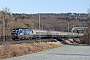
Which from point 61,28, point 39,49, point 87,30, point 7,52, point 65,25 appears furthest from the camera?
point 65,25

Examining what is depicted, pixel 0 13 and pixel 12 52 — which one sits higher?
pixel 0 13

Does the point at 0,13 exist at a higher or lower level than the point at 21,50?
higher

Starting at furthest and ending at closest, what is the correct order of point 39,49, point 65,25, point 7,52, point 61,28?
point 65,25 < point 61,28 < point 39,49 < point 7,52

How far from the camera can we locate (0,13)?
8825cm

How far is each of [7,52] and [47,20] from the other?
165 meters

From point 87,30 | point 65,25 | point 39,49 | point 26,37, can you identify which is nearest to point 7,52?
point 39,49

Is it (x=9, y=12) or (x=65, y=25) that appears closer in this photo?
(x=9, y=12)

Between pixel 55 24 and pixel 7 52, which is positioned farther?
pixel 55 24

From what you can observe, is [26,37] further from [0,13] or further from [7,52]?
[7,52]

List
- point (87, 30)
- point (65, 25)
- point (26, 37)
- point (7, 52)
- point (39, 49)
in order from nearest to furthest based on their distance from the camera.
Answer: point (7, 52) → point (39, 49) → point (26, 37) → point (87, 30) → point (65, 25)

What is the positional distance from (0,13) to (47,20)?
105739 mm

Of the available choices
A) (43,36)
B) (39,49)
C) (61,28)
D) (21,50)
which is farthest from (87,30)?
(61,28)

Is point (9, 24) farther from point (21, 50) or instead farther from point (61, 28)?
point (61, 28)

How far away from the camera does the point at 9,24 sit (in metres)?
87.7
